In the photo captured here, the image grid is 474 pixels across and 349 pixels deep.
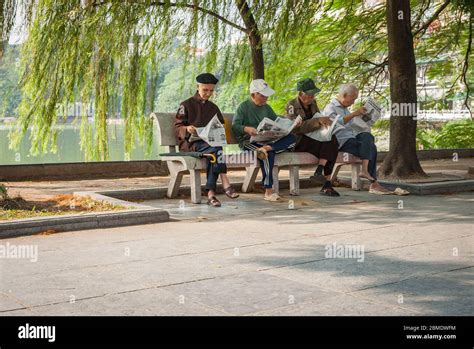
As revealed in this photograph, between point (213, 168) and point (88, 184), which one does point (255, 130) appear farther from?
point (88, 184)

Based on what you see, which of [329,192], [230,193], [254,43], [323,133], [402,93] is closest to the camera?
[230,193]

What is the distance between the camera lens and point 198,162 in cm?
918

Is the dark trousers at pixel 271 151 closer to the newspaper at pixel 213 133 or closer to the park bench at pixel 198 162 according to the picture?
the park bench at pixel 198 162

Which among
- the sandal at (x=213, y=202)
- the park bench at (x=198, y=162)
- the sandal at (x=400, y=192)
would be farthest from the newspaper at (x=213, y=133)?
the sandal at (x=400, y=192)

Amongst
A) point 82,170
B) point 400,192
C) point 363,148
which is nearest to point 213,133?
point 363,148

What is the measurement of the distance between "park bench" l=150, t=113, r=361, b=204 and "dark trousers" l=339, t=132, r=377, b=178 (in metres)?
0.11

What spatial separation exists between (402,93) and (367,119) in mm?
1335

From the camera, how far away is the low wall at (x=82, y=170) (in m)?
12.6

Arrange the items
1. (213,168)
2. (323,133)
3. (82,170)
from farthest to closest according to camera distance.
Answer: (82,170) < (323,133) < (213,168)

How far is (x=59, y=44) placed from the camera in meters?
13.6

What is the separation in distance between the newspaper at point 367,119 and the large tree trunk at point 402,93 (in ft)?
3.75

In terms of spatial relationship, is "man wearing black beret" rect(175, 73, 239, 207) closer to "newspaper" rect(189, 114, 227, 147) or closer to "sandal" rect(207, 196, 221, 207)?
"newspaper" rect(189, 114, 227, 147)
